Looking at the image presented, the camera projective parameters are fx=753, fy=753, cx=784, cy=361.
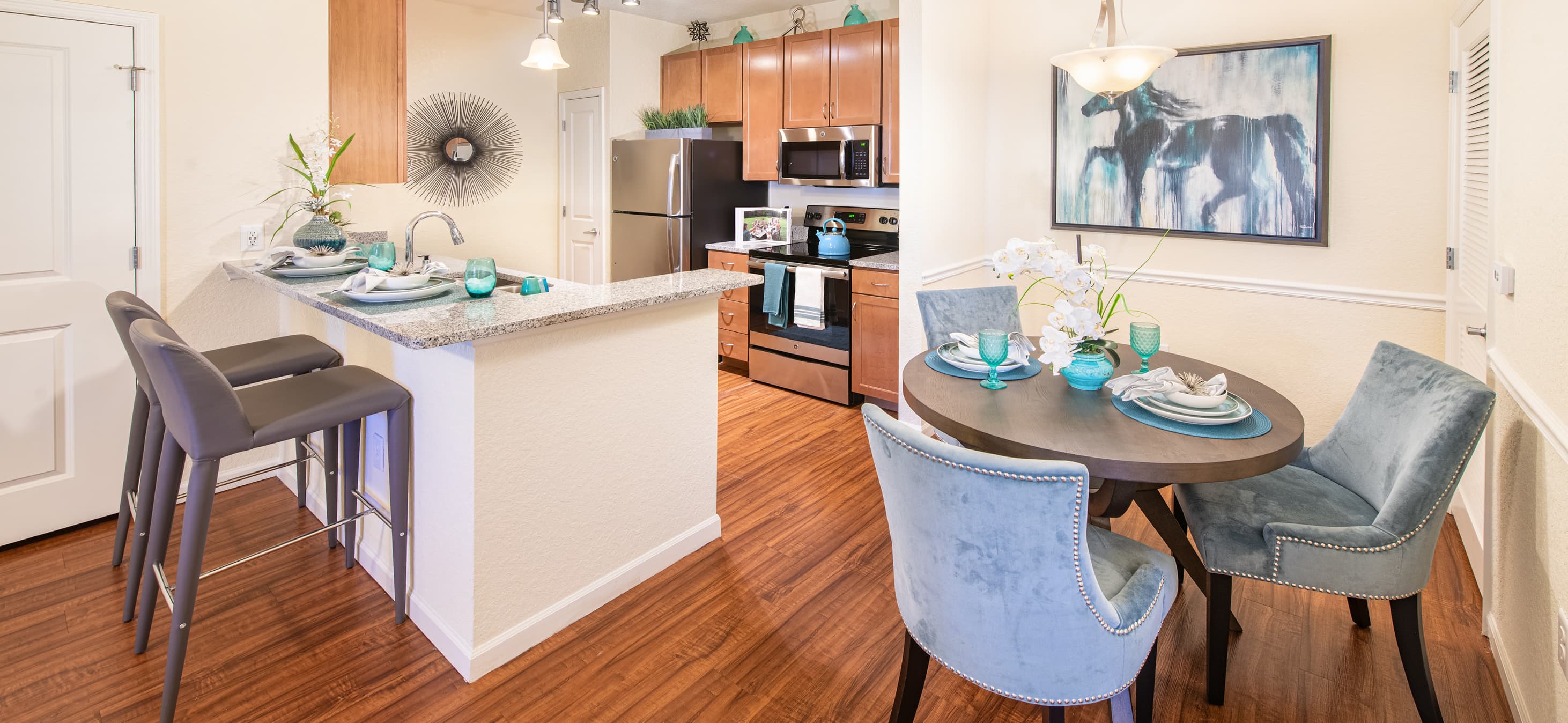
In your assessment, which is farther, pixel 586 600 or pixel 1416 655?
pixel 586 600

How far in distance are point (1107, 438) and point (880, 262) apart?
2455mm

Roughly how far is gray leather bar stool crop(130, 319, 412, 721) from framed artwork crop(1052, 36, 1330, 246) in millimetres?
3186

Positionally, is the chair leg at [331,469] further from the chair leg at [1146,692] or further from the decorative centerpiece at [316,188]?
the chair leg at [1146,692]

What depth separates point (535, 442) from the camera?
6.60 ft

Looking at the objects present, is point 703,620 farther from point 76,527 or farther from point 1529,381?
point 76,527

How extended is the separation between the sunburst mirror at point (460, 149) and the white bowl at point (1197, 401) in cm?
472

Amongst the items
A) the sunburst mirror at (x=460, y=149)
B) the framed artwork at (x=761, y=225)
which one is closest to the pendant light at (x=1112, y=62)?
A: the framed artwork at (x=761, y=225)

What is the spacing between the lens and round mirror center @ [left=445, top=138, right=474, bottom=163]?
5.10 meters

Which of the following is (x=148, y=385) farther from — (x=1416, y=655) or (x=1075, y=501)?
(x=1416, y=655)

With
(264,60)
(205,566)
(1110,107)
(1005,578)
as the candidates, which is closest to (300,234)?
(264,60)

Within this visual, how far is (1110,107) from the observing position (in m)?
3.57

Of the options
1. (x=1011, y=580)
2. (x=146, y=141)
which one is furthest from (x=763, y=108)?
(x=1011, y=580)

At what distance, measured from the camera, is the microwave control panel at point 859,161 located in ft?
14.2

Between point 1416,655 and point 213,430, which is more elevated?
point 213,430
